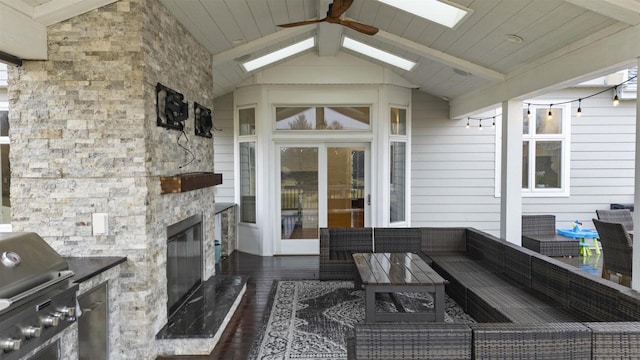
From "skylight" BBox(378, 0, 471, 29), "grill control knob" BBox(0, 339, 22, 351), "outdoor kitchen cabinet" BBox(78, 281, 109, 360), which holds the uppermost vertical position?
"skylight" BBox(378, 0, 471, 29)

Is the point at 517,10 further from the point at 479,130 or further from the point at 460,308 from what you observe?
the point at 479,130

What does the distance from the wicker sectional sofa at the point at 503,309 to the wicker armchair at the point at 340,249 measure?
2 centimetres

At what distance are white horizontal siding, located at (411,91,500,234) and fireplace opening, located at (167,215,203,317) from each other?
13.5 ft

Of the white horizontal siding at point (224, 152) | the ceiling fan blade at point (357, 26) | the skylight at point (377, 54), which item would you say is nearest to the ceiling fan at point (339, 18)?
the ceiling fan blade at point (357, 26)

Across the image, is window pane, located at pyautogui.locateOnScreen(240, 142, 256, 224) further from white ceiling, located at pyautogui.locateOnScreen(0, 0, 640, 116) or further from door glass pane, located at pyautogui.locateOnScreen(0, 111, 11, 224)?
door glass pane, located at pyautogui.locateOnScreen(0, 111, 11, 224)

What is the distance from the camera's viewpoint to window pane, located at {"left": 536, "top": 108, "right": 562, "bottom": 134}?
6875mm

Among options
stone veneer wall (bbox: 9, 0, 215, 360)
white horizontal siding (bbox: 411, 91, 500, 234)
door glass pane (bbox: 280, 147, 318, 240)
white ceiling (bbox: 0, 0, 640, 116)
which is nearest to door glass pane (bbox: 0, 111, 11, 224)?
stone veneer wall (bbox: 9, 0, 215, 360)

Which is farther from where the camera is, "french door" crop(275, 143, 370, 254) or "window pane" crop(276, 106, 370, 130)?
"french door" crop(275, 143, 370, 254)

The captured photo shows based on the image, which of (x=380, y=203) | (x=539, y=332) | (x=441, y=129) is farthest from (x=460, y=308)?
(x=441, y=129)

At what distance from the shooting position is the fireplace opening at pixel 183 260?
3539 mm

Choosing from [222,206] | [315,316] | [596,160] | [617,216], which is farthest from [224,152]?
[596,160]

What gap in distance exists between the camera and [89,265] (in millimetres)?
2688

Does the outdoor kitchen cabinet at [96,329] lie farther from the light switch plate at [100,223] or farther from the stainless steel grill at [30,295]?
the stainless steel grill at [30,295]

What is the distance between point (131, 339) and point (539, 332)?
2809 mm
